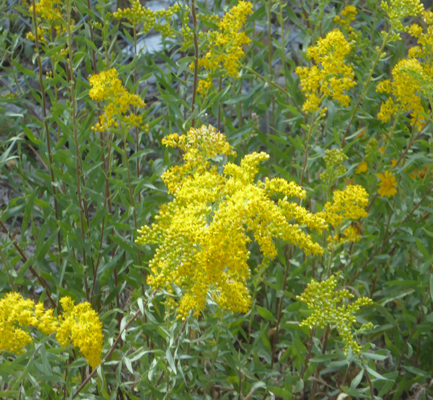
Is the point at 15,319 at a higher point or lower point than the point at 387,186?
higher

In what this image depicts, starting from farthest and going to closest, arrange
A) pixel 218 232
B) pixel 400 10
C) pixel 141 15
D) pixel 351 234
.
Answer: pixel 141 15 → pixel 400 10 → pixel 351 234 → pixel 218 232

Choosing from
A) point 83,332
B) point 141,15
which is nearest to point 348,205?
point 83,332

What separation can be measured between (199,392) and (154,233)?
153 cm

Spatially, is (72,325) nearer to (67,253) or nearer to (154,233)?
(154,233)

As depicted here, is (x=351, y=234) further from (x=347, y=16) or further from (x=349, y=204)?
(x=347, y=16)

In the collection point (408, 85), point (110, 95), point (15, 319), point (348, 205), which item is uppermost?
point (110, 95)

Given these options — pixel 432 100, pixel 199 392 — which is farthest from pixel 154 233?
pixel 432 100

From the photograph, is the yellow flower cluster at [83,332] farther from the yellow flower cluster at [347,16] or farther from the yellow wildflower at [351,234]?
the yellow flower cluster at [347,16]

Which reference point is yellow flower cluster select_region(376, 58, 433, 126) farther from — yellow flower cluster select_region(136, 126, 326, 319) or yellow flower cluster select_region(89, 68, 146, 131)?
yellow flower cluster select_region(89, 68, 146, 131)

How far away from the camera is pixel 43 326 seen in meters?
2.12

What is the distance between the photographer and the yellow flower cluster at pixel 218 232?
1.98 meters

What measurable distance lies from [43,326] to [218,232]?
84cm

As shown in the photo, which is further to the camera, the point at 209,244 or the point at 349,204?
the point at 349,204

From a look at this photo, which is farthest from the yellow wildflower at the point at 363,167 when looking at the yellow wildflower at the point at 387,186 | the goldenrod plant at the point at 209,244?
the yellow wildflower at the point at 387,186
